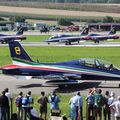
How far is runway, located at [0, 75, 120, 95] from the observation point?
30136 millimetres

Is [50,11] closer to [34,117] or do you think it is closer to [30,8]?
[30,8]

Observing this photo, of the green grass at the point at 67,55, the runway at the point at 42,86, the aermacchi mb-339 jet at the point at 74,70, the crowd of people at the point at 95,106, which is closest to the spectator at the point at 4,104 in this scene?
the crowd of people at the point at 95,106

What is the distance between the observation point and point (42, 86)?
105 feet

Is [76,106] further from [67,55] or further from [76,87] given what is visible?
[67,55]

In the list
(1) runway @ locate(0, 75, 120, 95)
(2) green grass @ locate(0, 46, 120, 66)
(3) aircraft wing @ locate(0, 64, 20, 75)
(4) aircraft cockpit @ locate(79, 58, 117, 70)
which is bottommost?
(2) green grass @ locate(0, 46, 120, 66)

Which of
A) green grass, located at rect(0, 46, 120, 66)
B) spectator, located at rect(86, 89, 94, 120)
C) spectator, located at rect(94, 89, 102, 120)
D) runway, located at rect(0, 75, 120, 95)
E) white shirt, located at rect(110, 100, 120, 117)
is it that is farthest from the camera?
green grass, located at rect(0, 46, 120, 66)

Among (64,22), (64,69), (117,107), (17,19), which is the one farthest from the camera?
(17,19)

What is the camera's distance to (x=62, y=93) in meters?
29.0

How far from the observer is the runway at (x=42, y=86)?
30136 millimetres

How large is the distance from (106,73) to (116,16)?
152602mm

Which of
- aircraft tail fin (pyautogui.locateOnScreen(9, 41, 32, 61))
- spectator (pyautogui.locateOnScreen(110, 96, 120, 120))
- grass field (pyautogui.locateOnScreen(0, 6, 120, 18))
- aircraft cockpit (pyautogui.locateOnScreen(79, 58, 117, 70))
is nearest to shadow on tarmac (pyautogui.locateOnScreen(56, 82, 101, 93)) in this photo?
aircraft cockpit (pyautogui.locateOnScreen(79, 58, 117, 70))

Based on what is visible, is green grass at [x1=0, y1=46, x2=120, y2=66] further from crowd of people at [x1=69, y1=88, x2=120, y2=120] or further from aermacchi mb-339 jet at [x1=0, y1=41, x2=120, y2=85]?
crowd of people at [x1=69, y1=88, x2=120, y2=120]

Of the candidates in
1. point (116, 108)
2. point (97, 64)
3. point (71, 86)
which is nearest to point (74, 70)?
point (71, 86)

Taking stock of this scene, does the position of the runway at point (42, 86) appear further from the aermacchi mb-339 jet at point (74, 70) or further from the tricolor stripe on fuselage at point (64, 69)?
the tricolor stripe on fuselage at point (64, 69)
